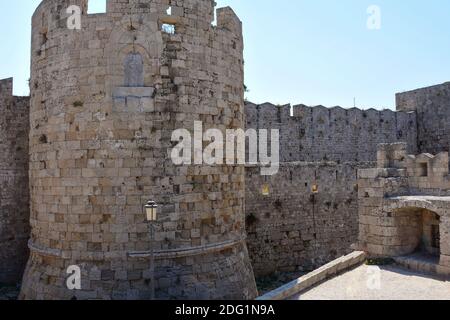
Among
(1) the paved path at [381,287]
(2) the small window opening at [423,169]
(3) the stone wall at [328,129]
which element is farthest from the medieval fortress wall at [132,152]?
(3) the stone wall at [328,129]

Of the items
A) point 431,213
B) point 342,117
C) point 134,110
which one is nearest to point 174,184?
point 134,110

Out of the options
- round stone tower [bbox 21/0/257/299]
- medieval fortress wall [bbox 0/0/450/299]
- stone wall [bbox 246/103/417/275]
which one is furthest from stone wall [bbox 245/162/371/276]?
round stone tower [bbox 21/0/257/299]

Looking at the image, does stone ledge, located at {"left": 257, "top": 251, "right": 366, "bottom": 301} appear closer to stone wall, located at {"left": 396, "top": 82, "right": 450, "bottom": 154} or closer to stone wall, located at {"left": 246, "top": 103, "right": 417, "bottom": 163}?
stone wall, located at {"left": 246, "top": 103, "right": 417, "bottom": 163}

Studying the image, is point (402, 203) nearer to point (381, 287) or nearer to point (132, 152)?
point (381, 287)

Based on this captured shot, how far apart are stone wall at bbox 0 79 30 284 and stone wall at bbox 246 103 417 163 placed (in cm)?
960

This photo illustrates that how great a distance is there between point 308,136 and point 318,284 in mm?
13371

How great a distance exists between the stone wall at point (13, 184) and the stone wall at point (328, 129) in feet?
31.5

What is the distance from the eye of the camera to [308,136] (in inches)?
820

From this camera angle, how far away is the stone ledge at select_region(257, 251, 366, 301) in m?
7.32

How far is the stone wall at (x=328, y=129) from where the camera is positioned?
20000mm

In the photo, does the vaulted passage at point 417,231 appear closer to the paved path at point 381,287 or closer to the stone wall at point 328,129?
the paved path at point 381,287
